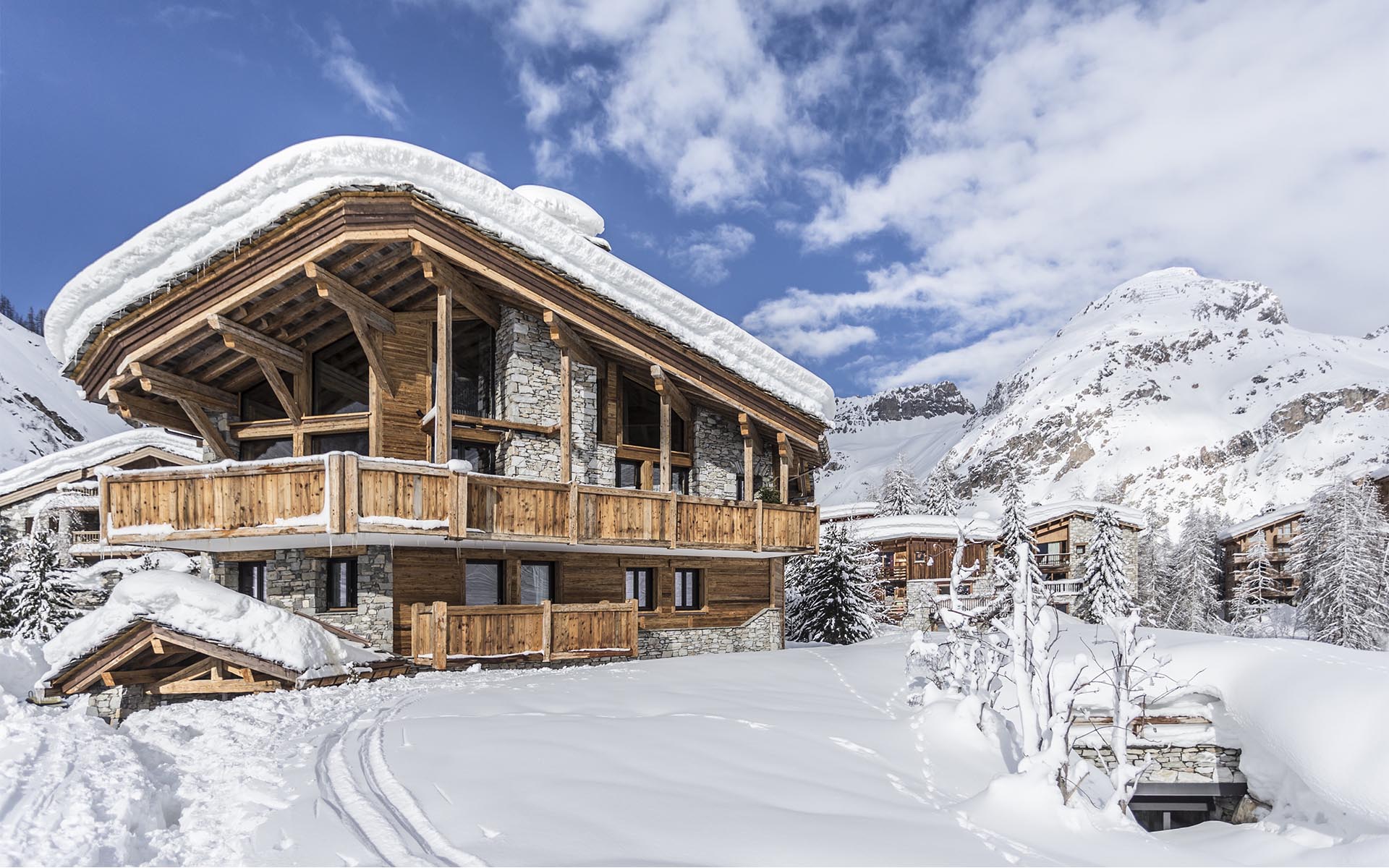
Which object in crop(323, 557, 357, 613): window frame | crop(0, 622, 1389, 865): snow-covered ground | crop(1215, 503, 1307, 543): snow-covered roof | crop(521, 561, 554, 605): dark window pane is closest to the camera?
crop(0, 622, 1389, 865): snow-covered ground

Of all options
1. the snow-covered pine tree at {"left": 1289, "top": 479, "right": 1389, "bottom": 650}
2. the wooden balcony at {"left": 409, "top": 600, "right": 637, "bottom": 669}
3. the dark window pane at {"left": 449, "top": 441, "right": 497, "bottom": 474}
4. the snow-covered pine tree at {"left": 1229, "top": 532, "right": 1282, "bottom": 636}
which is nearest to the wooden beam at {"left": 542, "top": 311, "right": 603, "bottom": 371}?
the dark window pane at {"left": 449, "top": 441, "right": 497, "bottom": 474}

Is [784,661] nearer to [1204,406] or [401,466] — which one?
[401,466]

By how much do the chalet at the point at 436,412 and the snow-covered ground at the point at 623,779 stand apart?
326cm

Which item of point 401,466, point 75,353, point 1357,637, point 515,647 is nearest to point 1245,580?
point 1357,637

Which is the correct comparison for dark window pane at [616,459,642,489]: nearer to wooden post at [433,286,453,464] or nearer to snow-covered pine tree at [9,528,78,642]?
wooden post at [433,286,453,464]

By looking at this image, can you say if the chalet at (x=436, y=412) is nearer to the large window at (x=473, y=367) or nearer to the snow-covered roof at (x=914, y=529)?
the large window at (x=473, y=367)

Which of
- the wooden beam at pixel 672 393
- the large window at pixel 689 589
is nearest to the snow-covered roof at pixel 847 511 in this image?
the large window at pixel 689 589

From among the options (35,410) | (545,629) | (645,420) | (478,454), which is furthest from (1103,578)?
(35,410)

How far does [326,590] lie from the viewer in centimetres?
1531

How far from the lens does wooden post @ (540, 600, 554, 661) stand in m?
13.9

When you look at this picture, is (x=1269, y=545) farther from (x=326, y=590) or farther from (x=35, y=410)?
(x=35, y=410)

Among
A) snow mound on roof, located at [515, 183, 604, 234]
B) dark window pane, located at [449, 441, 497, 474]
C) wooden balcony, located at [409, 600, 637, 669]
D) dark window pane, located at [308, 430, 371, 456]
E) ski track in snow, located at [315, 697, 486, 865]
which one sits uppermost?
snow mound on roof, located at [515, 183, 604, 234]

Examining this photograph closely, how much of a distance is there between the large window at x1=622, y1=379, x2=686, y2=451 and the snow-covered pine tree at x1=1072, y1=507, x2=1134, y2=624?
1838cm

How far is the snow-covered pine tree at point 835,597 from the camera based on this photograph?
74.4 ft
